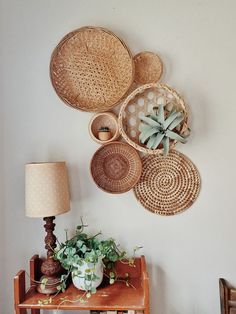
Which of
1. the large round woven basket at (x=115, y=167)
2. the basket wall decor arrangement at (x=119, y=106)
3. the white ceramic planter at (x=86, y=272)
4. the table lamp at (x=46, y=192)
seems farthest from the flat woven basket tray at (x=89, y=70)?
the white ceramic planter at (x=86, y=272)

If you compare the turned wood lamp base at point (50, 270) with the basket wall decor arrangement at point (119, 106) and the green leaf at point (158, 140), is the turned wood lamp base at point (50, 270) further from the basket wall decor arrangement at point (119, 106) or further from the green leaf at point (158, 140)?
the green leaf at point (158, 140)

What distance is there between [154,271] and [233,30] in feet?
4.24

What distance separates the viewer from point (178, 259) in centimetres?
139

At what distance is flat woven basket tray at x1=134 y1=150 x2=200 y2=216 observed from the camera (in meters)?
1.38

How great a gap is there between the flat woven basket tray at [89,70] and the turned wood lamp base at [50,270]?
61cm

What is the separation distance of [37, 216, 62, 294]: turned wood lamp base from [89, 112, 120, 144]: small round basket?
0.45 meters

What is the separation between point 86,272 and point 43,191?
0.39 metres

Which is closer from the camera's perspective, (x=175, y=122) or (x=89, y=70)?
(x=175, y=122)

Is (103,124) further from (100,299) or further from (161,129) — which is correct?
(100,299)

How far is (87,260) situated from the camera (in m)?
1.16

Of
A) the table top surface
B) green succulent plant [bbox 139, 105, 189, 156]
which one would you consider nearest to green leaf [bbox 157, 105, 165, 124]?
green succulent plant [bbox 139, 105, 189, 156]

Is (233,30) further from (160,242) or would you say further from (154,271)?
(154,271)

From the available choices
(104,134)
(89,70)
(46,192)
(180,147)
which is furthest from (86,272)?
(89,70)

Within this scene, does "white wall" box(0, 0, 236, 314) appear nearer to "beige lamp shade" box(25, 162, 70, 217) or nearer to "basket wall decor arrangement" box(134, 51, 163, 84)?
"basket wall decor arrangement" box(134, 51, 163, 84)
